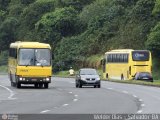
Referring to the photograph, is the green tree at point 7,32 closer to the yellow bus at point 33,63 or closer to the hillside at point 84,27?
the hillside at point 84,27

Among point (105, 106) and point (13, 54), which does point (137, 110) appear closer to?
point (105, 106)

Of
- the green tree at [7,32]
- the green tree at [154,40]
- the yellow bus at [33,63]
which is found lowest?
the yellow bus at [33,63]

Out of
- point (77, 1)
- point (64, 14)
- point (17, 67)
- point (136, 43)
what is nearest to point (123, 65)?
point (136, 43)

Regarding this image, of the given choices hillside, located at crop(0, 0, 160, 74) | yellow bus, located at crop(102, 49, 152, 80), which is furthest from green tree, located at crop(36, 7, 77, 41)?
yellow bus, located at crop(102, 49, 152, 80)

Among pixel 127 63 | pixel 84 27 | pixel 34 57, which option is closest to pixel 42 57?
pixel 34 57

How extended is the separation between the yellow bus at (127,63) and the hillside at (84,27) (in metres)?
6.83

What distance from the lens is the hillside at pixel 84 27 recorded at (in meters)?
91.9

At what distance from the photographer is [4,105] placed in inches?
1248

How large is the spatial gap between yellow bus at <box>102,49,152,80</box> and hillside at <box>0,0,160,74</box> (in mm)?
6827

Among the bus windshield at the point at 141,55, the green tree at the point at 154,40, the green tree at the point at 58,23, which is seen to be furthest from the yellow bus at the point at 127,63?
the green tree at the point at 58,23

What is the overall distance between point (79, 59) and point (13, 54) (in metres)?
51.2

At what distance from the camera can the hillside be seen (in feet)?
302

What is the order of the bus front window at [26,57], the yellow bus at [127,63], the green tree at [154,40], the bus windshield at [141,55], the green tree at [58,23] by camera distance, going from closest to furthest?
the bus front window at [26,57] < the bus windshield at [141,55] < the yellow bus at [127,63] < the green tree at [154,40] < the green tree at [58,23]

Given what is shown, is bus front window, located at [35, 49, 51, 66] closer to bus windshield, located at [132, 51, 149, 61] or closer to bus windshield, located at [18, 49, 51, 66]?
bus windshield, located at [18, 49, 51, 66]
